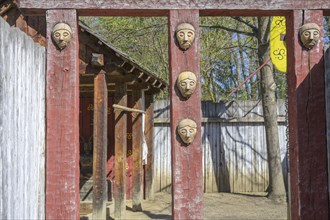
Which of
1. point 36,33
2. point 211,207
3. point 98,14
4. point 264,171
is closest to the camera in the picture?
point 98,14

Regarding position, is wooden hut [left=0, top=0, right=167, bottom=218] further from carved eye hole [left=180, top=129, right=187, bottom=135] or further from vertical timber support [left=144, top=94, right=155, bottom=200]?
carved eye hole [left=180, top=129, right=187, bottom=135]

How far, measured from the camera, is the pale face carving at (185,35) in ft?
11.7

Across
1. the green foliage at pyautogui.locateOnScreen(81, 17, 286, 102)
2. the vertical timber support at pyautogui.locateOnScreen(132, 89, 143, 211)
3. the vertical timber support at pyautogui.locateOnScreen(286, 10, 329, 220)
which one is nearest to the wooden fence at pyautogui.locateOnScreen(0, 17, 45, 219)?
the vertical timber support at pyautogui.locateOnScreen(286, 10, 329, 220)

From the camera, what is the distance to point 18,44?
129 inches

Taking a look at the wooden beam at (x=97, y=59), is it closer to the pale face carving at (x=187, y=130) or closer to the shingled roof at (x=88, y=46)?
the shingled roof at (x=88, y=46)

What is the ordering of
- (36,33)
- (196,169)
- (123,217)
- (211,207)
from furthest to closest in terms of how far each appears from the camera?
(211,207)
(123,217)
(36,33)
(196,169)

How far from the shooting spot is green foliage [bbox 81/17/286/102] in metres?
18.0

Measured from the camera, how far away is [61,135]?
3.57m

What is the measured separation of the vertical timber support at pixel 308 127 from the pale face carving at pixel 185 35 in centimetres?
81

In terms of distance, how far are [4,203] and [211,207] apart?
27.9 ft

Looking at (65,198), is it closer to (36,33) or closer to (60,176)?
(60,176)

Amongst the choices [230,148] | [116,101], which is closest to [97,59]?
[116,101]

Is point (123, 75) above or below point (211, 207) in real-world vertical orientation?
above

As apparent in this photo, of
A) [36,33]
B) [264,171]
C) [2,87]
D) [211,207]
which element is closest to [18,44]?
[2,87]
